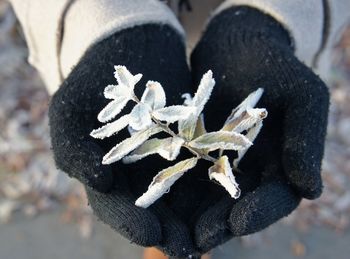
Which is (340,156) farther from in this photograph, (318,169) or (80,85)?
(80,85)

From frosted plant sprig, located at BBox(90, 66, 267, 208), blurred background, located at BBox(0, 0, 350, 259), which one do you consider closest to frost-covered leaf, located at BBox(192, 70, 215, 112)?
frosted plant sprig, located at BBox(90, 66, 267, 208)

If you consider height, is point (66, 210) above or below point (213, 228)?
below

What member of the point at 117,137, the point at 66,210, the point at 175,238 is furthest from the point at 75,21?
the point at 66,210

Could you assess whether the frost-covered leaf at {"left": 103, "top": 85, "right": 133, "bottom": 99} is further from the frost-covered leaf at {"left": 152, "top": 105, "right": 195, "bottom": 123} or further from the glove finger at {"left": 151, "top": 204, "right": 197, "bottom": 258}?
the glove finger at {"left": 151, "top": 204, "right": 197, "bottom": 258}

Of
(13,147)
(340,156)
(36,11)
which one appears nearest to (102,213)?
(36,11)

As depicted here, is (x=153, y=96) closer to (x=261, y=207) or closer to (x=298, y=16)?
(x=261, y=207)

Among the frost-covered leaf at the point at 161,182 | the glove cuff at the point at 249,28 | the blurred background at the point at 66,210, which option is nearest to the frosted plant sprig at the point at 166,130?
the frost-covered leaf at the point at 161,182

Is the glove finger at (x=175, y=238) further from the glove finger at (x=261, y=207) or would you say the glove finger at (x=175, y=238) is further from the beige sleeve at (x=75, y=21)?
the beige sleeve at (x=75, y=21)
